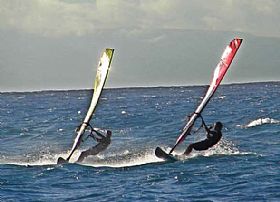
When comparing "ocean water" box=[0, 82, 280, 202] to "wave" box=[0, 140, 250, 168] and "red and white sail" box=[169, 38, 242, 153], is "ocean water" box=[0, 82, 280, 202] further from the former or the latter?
"red and white sail" box=[169, 38, 242, 153]

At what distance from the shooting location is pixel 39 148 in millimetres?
37969

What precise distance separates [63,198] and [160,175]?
4.75 metres

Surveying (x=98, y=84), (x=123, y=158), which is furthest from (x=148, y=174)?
(x=98, y=84)

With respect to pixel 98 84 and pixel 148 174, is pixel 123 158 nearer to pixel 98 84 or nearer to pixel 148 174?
pixel 98 84

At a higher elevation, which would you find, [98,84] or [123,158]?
[98,84]

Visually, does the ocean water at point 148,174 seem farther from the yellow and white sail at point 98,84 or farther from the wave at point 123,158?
the yellow and white sail at point 98,84

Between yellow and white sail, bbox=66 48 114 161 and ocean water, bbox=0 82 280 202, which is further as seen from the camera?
yellow and white sail, bbox=66 48 114 161

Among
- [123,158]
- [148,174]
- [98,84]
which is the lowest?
[148,174]

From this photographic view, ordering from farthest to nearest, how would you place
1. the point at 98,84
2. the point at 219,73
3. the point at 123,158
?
1. the point at 123,158
2. the point at 98,84
3. the point at 219,73

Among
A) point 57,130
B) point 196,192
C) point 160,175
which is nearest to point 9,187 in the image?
point 160,175

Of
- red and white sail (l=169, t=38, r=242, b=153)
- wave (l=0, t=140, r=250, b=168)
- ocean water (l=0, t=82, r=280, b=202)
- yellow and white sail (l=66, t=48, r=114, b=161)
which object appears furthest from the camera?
yellow and white sail (l=66, t=48, r=114, b=161)

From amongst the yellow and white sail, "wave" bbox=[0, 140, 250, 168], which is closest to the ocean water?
"wave" bbox=[0, 140, 250, 168]

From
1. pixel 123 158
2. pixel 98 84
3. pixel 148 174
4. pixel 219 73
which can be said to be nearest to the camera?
pixel 148 174

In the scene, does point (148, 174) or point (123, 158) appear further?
point (123, 158)
